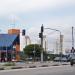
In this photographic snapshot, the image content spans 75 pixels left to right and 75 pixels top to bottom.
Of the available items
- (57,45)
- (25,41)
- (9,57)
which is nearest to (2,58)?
(9,57)

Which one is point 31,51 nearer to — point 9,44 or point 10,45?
point 10,45

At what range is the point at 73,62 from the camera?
50.0 meters

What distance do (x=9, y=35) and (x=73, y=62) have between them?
62168 millimetres

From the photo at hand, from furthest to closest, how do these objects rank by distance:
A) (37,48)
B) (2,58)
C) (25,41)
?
(25,41) → (37,48) → (2,58)

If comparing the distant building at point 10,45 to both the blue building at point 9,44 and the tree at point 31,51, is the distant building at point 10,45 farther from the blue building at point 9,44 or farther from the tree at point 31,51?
the tree at point 31,51

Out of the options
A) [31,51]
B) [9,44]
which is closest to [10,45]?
[9,44]

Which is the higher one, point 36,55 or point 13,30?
point 13,30

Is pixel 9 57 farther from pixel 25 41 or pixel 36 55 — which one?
pixel 25 41

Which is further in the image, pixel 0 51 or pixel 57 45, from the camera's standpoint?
pixel 57 45

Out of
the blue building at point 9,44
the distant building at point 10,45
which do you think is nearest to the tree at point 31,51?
the distant building at point 10,45

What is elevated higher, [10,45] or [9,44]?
[9,44]

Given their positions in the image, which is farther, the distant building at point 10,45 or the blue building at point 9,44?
the blue building at point 9,44

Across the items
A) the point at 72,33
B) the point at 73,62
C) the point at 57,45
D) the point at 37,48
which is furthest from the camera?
the point at 57,45

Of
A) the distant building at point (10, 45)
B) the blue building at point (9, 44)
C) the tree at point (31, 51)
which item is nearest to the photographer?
the distant building at point (10, 45)
